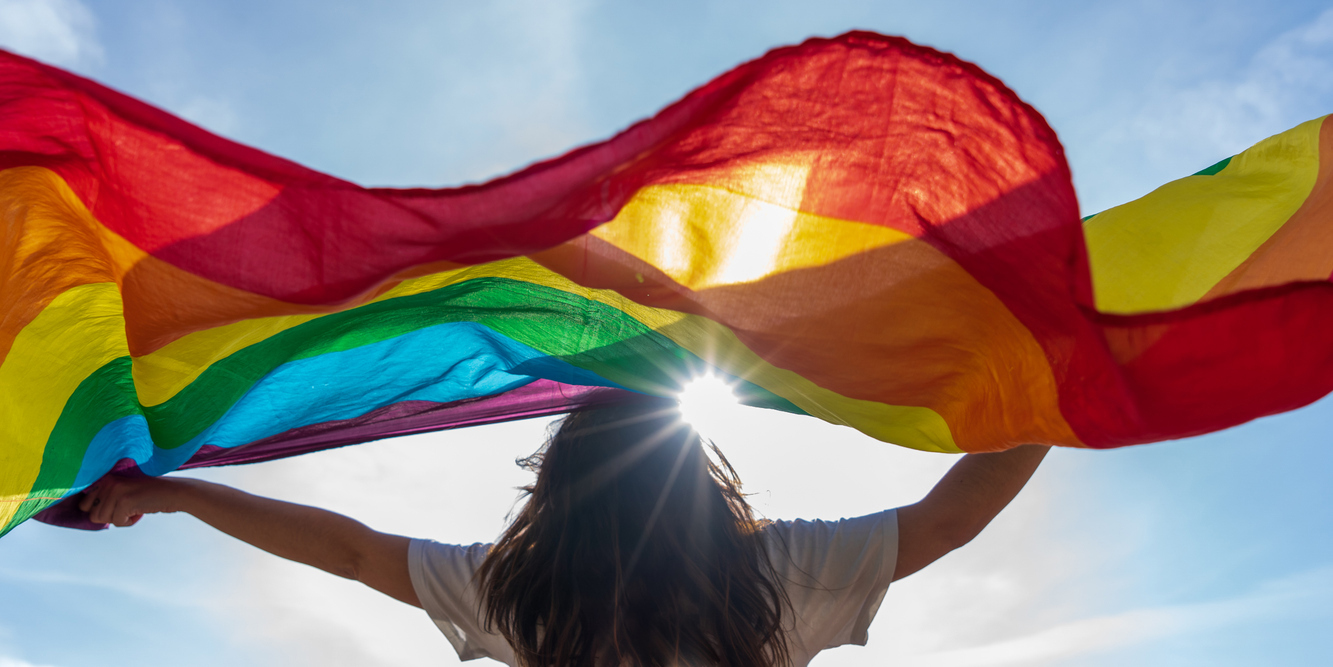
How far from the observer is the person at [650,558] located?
1652mm

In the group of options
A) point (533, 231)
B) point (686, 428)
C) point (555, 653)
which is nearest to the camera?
point (533, 231)

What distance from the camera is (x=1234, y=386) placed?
1.40m

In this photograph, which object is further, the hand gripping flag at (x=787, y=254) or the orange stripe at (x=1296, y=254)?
the orange stripe at (x=1296, y=254)

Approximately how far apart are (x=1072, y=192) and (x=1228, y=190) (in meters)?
0.75

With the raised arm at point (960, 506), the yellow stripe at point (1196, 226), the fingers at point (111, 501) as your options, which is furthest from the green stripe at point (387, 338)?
the yellow stripe at point (1196, 226)

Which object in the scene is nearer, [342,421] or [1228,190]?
[1228,190]

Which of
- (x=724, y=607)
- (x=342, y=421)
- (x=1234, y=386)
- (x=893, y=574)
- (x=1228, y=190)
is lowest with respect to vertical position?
(x=724, y=607)

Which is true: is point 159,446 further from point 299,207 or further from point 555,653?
point 555,653

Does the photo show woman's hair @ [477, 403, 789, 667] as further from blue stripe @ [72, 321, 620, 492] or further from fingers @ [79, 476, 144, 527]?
fingers @ [79, 476, 144, 527]

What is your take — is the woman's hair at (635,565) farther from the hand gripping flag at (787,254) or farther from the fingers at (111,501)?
the fingers at (111,501)

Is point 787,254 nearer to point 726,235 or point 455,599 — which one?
point 726,235

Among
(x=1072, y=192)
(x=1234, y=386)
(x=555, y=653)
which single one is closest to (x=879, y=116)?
(x=1072, y=192)

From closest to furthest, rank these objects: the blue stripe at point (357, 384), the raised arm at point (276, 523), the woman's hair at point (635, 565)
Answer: the woman's hair at point (635, 565) < the raised arm at point (276, 523) < the blue stripe at point (357, 384)

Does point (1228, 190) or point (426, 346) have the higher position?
point (1228, 190)
